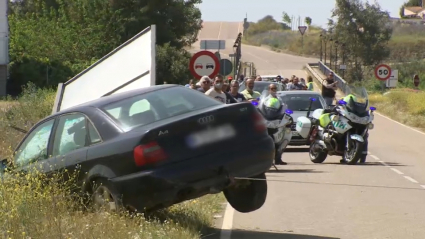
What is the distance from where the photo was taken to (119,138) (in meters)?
8.81

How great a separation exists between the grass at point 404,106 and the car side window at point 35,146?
2362 centimetres

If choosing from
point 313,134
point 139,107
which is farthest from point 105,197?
point 313,134

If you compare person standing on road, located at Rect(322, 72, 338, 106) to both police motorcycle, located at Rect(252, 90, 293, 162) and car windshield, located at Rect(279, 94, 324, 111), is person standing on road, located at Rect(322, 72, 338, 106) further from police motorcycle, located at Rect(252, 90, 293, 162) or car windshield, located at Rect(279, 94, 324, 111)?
police motorcycle, located at Rect(252, 90, 293, 162)

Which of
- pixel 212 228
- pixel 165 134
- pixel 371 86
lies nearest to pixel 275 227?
pixel 212 228

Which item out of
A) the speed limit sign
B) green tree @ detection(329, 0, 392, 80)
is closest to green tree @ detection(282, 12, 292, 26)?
green tree @ detection(329, 0, 392, 80)

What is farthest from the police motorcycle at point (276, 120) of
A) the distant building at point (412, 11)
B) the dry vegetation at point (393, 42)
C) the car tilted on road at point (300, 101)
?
the distant building at point (412, 11)

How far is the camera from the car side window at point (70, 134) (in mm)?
9438

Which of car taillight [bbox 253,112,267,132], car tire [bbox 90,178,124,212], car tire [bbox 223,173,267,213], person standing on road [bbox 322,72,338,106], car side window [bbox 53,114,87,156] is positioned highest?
car taillight [bbox 253,112,267,132]

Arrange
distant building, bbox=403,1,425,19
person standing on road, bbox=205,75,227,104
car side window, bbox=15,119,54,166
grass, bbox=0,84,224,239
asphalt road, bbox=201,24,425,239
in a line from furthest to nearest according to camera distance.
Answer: distant building, bbox=403,1,425,19 < person standing on road, bbox=205,75,227,104 < car side window, bbox=15,119,54,166 < asphalt road, bbox=201,24,425,239 < grass, bbox=0,84,224,239

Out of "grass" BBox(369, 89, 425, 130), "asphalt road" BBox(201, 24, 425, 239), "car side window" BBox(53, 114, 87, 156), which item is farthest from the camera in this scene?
"grass" BBox(369, 89, 425, 130)

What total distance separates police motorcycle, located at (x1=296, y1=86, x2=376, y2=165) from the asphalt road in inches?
11.3

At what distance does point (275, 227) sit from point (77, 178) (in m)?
2.33

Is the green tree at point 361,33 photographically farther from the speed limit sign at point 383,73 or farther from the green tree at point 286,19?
the green tree at point 286,19

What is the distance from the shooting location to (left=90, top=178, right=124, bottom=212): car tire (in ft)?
28.7
